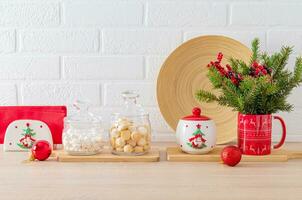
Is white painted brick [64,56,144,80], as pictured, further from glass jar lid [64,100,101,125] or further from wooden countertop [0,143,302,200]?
wooden countertop [0,143,302,200]

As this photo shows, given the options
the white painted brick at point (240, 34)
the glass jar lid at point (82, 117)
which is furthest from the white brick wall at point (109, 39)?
the glass jar lid at point (82, 117)

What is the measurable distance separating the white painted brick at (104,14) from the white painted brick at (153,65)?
0.13m

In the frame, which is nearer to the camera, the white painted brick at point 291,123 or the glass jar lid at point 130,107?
the glass jar lid at point 130,107

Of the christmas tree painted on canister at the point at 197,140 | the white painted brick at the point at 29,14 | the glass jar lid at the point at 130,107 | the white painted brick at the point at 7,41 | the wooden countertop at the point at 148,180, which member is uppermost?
the white painted brick at the point at 29,14

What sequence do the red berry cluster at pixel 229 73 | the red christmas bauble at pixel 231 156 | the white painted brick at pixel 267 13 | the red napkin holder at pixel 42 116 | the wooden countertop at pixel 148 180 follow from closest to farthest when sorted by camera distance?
1. the wooden countertop at pixel 148 180
2. the red christmas bauble at pixel 231 156
3. the red berry cluster at pixel 229 73
4. the red napkin holder at pixel 42 116
5. the white painted brick at pixel 267 13

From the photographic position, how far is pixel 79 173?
3.92 ft

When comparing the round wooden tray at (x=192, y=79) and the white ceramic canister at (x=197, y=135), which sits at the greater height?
the round wooden tray at (x=192, y=79)

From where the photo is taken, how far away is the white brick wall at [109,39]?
163 centimetres

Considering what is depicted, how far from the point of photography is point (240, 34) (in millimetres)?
1636

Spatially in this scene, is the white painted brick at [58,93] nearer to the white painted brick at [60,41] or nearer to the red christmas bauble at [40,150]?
the white painted brick at [60,41]

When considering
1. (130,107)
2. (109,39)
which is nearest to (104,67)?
(109,39)

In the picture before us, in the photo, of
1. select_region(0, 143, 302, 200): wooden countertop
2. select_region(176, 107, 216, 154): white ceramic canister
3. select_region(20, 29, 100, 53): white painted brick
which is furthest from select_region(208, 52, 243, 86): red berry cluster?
select_region(20, 29, 100, 53): white painted brick

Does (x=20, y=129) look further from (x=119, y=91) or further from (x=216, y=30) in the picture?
(x=216, y=30)

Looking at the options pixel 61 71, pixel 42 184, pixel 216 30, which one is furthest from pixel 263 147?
pixel 61 71
